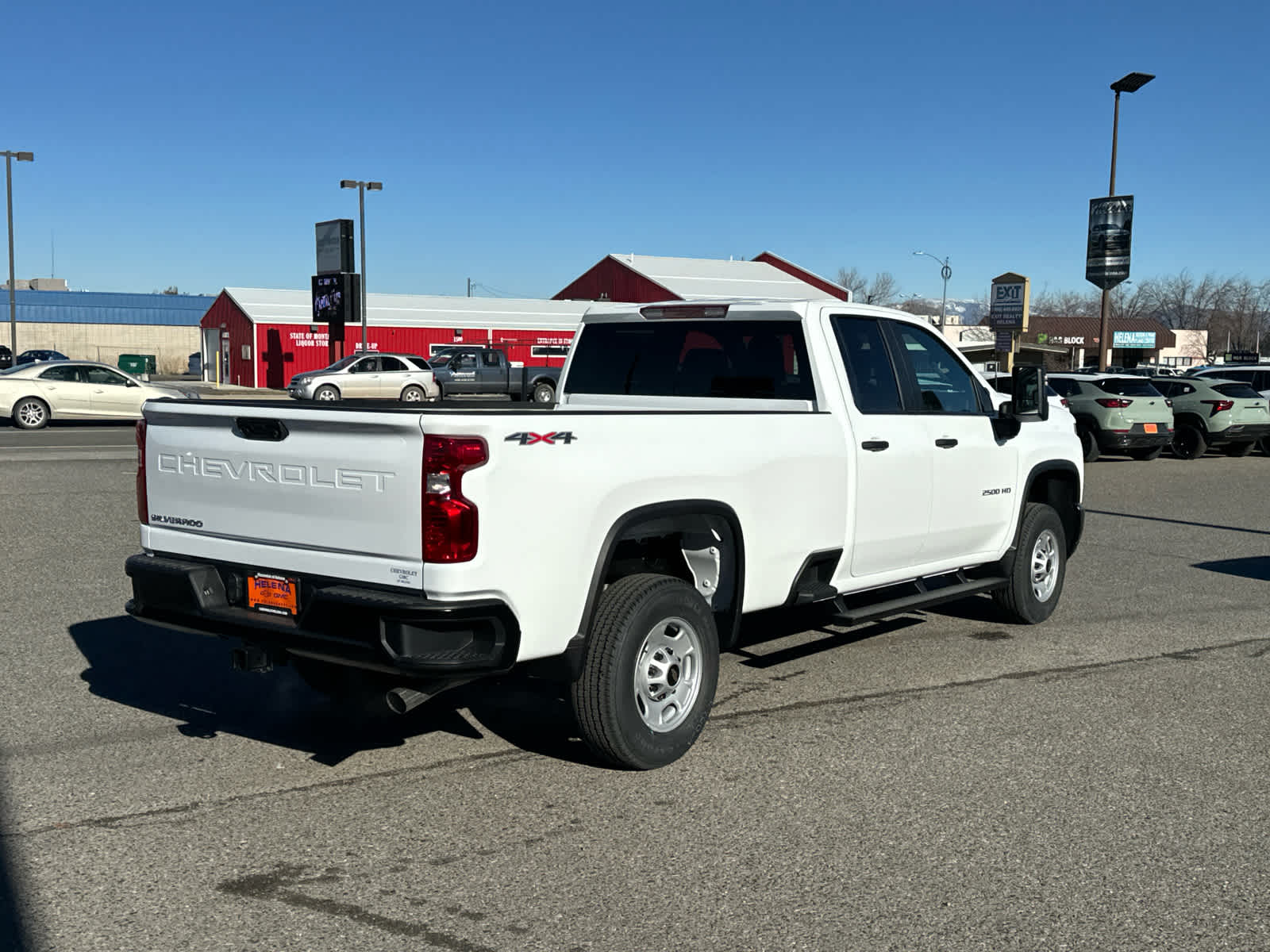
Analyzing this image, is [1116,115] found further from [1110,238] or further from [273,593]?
[273,593]

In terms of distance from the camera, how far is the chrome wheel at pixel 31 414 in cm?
2545

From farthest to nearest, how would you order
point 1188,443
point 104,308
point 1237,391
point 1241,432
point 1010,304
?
point 104,308
point 1010,304
point 1188,443
point 1237,391
point 1241,432

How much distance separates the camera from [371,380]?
36969mm

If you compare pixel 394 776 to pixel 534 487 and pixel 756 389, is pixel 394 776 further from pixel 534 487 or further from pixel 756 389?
pixel 756 389

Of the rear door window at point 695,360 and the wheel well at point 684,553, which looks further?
the rear door window at point 695,360

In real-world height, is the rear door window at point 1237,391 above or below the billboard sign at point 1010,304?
below

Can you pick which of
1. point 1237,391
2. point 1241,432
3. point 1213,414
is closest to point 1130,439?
point 1213,414

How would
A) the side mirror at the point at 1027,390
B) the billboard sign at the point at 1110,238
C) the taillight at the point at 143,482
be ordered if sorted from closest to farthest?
the taillight at the point at 143,482 → the side mirror at the point at 1027,390 → the billboard sign at the point at 1110,238

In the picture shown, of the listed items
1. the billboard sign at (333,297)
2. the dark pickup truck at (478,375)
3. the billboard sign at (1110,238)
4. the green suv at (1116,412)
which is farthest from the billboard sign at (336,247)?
the green suv at (1116,412)

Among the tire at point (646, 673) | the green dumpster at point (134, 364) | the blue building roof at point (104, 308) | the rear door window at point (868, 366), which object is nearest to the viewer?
the tire at point (646, 673)

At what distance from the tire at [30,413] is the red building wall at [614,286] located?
38.7m

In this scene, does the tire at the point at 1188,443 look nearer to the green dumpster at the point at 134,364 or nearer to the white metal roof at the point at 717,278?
the white metal roof at the point at 717,278

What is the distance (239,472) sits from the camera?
4953mm

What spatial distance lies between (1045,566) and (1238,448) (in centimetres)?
1991
